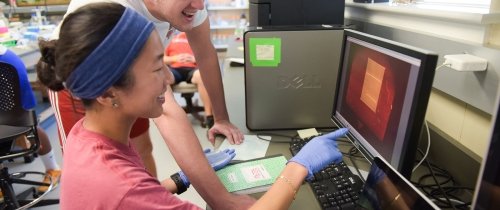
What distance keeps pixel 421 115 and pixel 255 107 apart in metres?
0.67

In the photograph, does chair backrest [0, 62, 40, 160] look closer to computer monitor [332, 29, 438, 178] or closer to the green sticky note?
the green sticky note

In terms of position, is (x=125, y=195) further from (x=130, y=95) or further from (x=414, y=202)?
(x=414, y=202)

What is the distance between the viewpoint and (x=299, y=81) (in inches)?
47.1

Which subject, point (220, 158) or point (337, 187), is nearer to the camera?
point (337, 187)

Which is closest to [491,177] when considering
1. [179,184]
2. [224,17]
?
[179,184]

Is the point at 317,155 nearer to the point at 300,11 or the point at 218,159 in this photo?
the point at 218,159

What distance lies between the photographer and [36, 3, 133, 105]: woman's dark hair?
64 cm

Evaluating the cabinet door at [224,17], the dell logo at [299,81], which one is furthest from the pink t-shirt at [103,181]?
the cabinet door at [224,17]

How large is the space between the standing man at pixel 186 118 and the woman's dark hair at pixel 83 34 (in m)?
0.15

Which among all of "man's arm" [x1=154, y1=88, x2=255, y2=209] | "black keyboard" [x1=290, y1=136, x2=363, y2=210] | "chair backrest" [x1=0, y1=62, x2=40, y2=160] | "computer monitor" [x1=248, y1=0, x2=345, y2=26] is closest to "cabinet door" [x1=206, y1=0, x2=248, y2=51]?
"chair backrest" [x1=0, y1=62, x2=40, y2=160]

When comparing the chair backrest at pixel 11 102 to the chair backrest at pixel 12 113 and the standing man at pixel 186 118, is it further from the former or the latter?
the standing man at pixel 186 118

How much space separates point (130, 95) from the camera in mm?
712

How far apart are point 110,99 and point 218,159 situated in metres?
0.40

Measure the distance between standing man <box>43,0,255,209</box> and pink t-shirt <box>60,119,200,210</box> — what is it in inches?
6.3
